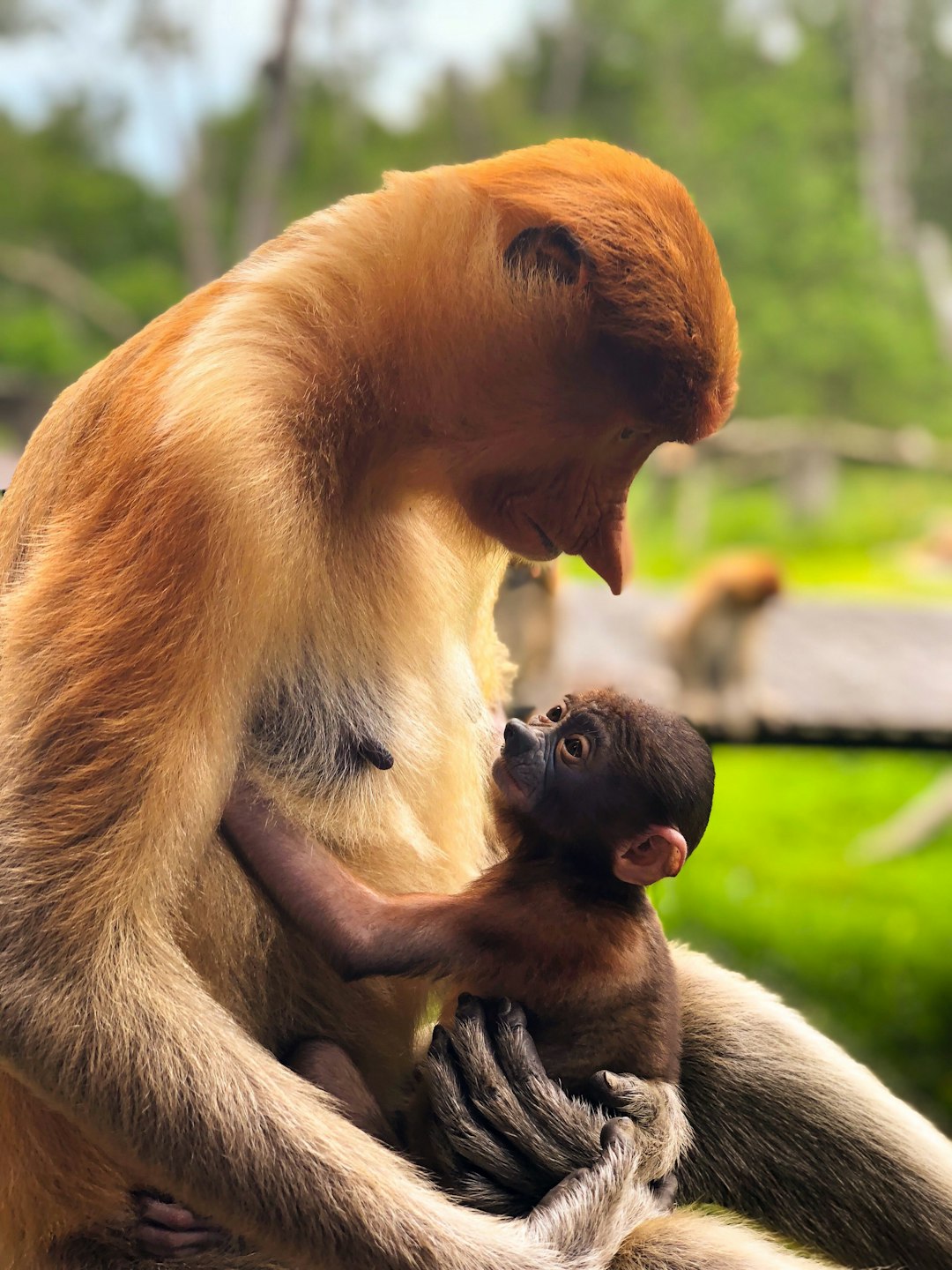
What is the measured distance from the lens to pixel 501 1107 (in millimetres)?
1835

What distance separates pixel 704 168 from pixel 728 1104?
14739mm

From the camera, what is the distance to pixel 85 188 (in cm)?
1523

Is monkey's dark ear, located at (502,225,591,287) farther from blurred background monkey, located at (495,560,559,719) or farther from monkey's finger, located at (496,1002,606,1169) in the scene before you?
monkey's finger, located at (496,1002,606,1169)

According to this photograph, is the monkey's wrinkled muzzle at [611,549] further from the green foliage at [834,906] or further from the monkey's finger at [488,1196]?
the green foliage at [834,906]

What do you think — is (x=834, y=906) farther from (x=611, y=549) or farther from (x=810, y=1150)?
(x=611, y=549)

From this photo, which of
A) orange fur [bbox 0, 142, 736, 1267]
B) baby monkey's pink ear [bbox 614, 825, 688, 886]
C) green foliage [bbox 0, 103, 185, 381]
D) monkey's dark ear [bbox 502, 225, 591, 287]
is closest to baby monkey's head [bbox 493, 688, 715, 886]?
baby monkey's pink ear [bbox 614, 825, 688, 886]

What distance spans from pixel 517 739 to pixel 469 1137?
1.87 ft

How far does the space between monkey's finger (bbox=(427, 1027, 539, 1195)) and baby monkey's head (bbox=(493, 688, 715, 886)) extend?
1.18ft

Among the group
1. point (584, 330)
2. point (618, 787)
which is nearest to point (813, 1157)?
point (618, 787)

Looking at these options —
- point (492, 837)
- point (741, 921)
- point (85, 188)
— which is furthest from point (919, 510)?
point (492, 837)

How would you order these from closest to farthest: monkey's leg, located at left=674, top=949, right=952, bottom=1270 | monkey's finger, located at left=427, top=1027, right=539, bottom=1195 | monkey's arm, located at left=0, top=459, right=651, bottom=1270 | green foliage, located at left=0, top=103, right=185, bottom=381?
monkey's arm, located at left=0, top=459, right=651, bottom=1270
monkey's finger, located at left=427, top=1027, right=539, bottom=1195
monkey's leg, located at left=674, top=949, right=952, bottom=1270
green foliage, located at left=0, top=103, right=185, bottom=381

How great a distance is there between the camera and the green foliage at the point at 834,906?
6.59m

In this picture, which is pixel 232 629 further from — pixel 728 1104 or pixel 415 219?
pixel 728 1104

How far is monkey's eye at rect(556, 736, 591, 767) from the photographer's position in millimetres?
2014
